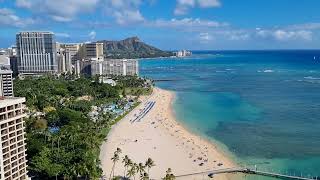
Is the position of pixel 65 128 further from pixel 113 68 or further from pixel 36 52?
pixel 36 52

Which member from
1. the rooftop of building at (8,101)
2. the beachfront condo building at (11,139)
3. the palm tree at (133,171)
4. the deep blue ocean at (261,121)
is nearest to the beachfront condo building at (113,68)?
the deep blue ocean at (261,121)

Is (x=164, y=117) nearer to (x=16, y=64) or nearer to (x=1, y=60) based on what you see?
(x=1, y=60)

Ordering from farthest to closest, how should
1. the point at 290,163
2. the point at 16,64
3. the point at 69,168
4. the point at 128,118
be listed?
1. the point at 16,64
2. the point at 128,118
3. the point at 290,163
4. the point at 69,168

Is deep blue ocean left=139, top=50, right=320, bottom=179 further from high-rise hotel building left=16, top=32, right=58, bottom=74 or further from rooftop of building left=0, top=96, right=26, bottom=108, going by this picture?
high-rise hotel building left=16, top=32, right=58, bottom=74

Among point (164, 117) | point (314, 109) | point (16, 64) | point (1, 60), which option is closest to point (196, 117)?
point (164, 117)

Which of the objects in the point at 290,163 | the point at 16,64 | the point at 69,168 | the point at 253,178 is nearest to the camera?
the point at 69,168
